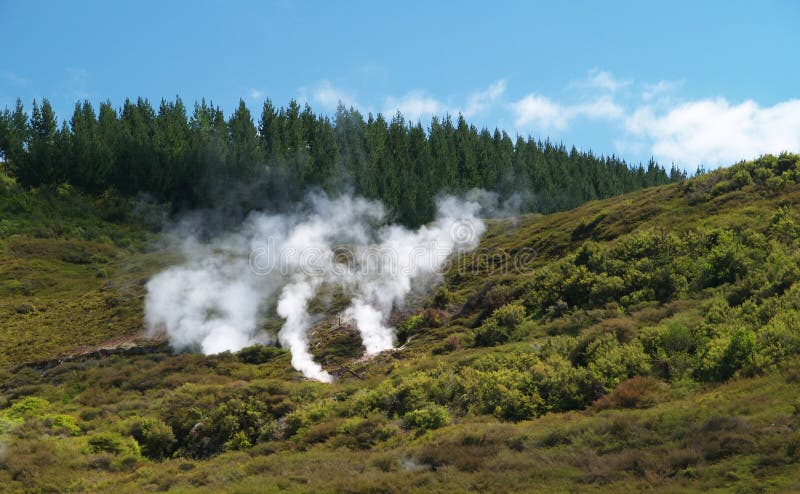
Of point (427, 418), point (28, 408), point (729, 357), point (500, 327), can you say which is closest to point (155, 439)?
point (28, 408)

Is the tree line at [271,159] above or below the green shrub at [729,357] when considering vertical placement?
above

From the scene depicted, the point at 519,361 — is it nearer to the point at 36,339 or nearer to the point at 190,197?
the point at 36,339

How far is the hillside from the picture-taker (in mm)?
15828

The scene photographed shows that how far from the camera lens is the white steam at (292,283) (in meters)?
39.9

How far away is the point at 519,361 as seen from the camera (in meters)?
25.7

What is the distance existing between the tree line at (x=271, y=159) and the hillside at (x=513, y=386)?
4818 cm

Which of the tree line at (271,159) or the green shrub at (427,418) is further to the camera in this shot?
the tree line at (271,159)

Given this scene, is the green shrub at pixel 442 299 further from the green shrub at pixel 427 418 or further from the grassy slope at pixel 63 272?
the grassy slope at pixel 63 272

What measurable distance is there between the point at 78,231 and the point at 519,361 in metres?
66.4

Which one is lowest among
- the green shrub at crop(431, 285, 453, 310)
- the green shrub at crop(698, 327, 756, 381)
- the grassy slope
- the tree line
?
the green shrub at crop(698, 327, 756, 381)

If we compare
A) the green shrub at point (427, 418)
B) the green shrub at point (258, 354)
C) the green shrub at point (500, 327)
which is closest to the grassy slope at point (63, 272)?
the green shrub at point (258, 354)

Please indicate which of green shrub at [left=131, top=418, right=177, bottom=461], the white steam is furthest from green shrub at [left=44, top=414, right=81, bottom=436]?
the white steam

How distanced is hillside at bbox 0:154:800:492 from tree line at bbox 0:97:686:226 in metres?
48.2

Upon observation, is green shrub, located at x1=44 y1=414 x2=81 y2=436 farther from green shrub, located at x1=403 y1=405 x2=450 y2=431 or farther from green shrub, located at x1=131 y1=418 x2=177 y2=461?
green shrub, located at x1=403 y1=405 x2=450 y2=431
